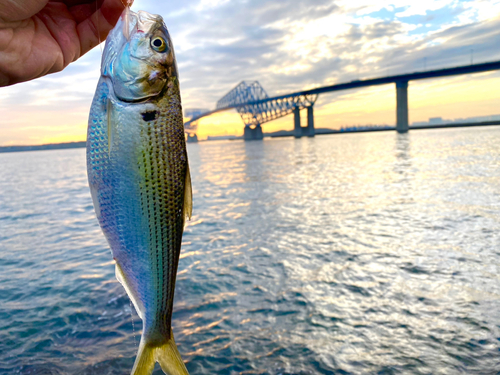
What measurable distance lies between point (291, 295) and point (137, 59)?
23.2ft

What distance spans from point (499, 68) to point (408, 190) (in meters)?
98.3

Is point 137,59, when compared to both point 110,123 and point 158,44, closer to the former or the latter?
point 158,44

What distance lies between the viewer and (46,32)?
2.86 meters

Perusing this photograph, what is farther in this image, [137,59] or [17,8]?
[17,8]

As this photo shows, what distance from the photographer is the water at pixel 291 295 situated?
235 inches

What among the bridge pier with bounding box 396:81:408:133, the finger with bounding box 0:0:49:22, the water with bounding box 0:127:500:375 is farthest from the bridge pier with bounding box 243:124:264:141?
the finger with bounding box 0:0:49:22

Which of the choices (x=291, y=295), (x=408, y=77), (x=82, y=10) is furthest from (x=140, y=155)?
(x=408, y=77)

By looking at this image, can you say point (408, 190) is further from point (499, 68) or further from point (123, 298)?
point (499, 68)

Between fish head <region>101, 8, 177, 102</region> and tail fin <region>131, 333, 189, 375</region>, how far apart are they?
160 cm

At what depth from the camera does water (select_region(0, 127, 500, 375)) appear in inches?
235

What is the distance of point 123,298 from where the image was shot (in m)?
8.66

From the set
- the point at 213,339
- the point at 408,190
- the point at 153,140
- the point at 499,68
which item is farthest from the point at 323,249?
the point at 499,68

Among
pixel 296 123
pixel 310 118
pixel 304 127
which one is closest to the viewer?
pixel 310 118

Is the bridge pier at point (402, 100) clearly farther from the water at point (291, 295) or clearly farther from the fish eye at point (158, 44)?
the fish eye at point (158, 44)
